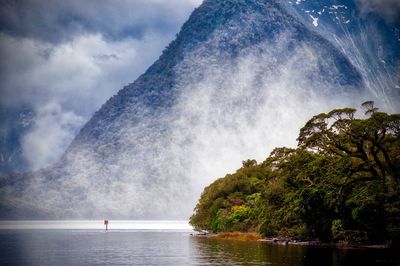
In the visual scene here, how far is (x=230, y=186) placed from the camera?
358ft

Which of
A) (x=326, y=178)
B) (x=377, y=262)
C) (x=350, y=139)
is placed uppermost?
(x=350, y=139)

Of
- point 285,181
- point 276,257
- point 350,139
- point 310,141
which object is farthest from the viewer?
point 285,181

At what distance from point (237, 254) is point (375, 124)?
18952 millimetres

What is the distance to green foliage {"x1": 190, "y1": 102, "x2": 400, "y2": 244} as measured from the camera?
5356 cm

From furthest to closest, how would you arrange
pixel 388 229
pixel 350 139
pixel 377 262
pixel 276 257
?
pixel 350 139, pixel 388 229, pixel 276 257, pixel 377 262

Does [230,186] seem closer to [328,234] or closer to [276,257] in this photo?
[328,234]

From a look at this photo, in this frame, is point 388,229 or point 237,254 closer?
point 237,254

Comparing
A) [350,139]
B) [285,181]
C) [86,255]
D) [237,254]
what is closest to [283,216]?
[285,181]

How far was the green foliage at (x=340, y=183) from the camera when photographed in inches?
2109

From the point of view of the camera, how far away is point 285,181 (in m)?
68.7

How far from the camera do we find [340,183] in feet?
191

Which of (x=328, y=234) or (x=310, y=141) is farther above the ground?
(x=310, y=141)

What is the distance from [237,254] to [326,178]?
54.7 ft

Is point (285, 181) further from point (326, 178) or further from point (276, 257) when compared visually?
point (276, 257)
